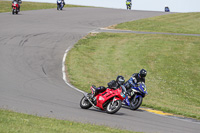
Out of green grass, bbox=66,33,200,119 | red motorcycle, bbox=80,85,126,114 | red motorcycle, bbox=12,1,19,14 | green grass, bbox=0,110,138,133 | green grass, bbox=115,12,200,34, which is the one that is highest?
red motorcycle, bbox=12,1,19,14

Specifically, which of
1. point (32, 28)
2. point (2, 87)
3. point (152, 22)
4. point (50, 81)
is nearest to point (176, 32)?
point (152, 22)

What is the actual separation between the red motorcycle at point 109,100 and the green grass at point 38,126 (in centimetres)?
298

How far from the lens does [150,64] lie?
86.2 feet

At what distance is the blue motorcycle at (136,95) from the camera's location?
46.7 ft

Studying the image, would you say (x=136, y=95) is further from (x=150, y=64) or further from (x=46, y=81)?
(x=150, y=64)

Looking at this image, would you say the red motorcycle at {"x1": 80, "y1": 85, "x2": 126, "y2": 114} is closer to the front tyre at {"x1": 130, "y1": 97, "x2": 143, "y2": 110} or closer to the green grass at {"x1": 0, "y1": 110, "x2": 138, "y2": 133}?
the front tyre at {"x1": 130, "y1": 97, "x2": 143, "y2": 110}

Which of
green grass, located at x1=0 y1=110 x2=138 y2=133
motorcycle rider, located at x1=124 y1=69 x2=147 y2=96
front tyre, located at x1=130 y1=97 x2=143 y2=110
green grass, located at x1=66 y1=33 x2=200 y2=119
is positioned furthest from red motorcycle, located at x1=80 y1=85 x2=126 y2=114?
green grass, located at x1=66 y1=33 x2=200 y2=119

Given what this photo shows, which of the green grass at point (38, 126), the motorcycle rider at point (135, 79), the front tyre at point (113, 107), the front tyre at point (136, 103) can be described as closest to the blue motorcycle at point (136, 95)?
the front tyre at point (136, 103)

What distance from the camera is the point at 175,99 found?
19219mm

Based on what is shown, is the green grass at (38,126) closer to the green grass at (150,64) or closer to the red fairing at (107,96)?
the red fairing at (107,96)

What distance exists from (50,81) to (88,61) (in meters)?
7.34

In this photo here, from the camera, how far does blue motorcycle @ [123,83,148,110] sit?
14243 millimetres

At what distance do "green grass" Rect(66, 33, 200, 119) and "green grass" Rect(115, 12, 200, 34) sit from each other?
16.0ft

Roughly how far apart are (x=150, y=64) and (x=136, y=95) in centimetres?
1207
